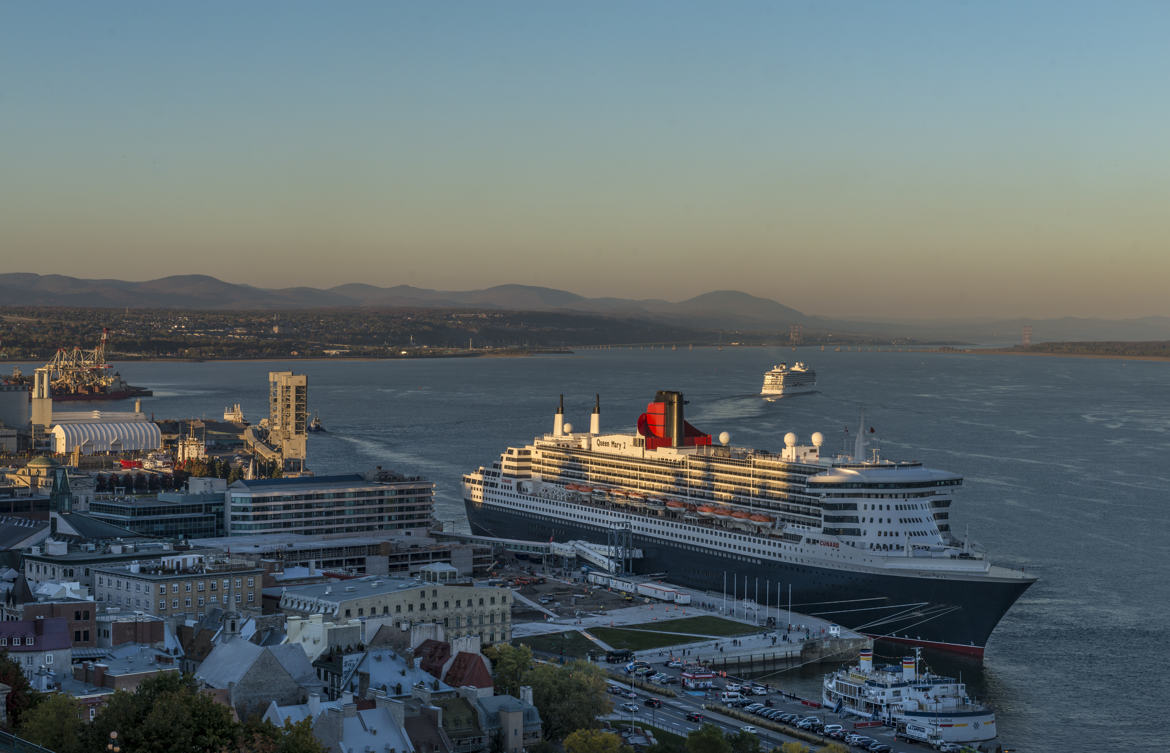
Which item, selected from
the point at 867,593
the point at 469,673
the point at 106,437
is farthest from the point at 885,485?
the point at 106,437

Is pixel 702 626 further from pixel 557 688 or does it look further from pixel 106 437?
pixel 106 437

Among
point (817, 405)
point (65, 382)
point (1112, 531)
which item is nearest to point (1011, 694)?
point (1112, 531)

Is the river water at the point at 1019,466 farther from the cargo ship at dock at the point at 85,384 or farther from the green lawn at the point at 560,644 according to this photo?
the green lawn at the point at 560,644

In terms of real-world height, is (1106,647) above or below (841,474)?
below

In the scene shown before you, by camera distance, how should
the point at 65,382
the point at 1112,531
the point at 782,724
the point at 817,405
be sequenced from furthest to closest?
1. the point at 65,382
2. the point at 817,405
3. the point at 1112,531
4. the point at 782,724

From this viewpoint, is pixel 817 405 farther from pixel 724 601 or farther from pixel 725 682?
pixel 725 682

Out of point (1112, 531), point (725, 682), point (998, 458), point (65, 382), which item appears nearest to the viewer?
point (725, 682)
